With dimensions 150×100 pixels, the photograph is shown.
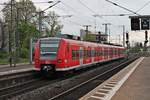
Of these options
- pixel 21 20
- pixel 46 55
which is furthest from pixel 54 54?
pixel 21 20

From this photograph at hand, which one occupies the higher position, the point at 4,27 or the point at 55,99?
the point at 4,27

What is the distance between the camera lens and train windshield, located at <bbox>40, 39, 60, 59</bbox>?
96.2 feet

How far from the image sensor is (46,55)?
96.5 ft

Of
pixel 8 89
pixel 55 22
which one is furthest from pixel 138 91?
pixel 55 22

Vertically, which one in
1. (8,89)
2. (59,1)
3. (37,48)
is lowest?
(8,89)

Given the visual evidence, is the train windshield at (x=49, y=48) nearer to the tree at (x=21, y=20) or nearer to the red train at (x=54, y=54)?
the red train at (x=54, y=54)

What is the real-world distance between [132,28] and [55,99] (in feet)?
97.5

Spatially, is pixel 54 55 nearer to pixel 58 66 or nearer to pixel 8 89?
pixel 58 66

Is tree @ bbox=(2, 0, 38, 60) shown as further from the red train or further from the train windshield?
the train windshield

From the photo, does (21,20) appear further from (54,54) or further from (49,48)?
(54,54)

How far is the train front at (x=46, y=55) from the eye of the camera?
28973mm

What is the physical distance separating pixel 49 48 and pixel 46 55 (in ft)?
1.78

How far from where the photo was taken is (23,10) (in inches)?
3538

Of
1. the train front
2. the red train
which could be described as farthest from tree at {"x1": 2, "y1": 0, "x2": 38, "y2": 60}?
the train front
